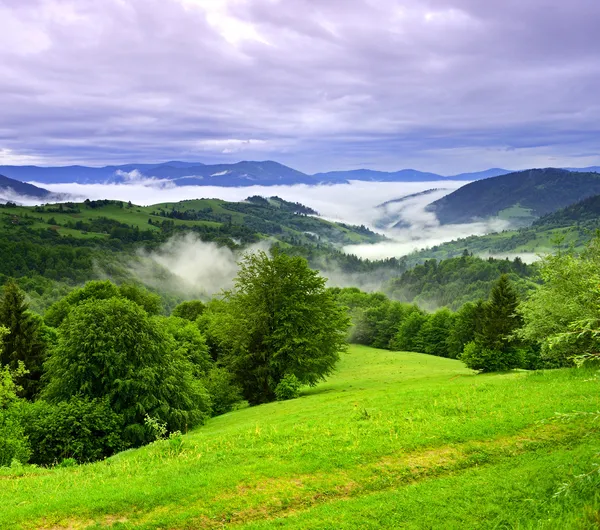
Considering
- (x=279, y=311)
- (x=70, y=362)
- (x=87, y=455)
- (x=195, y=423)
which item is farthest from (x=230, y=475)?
(x=279, y=311)

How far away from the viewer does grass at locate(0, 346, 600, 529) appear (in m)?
14.1

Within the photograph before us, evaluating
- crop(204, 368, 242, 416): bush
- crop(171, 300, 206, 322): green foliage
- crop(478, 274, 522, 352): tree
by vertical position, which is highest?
crop(478, 274, 522, 352): tree

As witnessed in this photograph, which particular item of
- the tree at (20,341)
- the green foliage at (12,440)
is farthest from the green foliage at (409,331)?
the green foliage at (12,440)

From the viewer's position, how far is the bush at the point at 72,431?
1220 inches

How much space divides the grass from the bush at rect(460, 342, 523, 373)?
28.7 m

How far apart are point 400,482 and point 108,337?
93.4 feet

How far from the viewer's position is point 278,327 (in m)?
49.1

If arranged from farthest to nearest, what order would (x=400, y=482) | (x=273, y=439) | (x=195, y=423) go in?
(x=195, y=423) → (x=273, y=439) → (x=400, y=482)

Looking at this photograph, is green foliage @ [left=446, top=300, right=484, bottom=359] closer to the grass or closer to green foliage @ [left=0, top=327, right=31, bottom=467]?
A: the grass

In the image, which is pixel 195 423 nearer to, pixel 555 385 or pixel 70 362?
pixel 70 362

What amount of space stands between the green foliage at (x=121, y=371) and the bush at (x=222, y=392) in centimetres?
769

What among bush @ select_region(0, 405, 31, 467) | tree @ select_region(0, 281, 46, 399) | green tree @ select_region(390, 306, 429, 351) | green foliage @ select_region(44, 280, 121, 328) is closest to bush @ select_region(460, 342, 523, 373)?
bush @ select_region(0, 405, 31, 467)

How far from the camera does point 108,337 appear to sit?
3681cm

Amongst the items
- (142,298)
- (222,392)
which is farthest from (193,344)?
(142,298)
